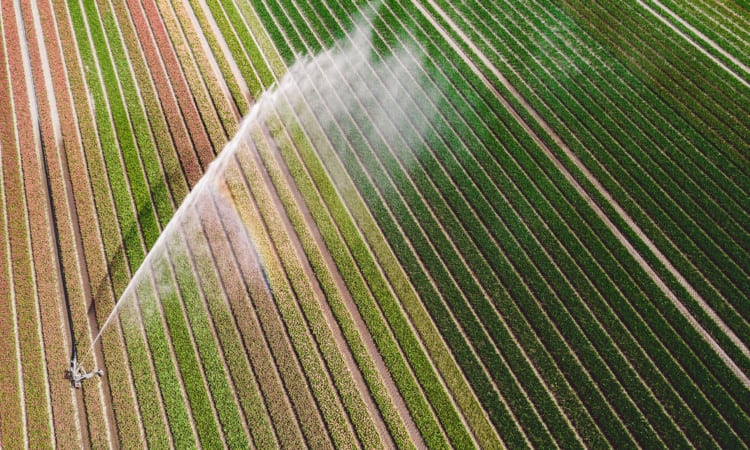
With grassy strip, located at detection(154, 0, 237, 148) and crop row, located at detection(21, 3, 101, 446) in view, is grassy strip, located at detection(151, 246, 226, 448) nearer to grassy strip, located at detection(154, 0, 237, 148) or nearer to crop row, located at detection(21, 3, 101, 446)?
crop row, located at detection(21, 3, 101, 446)

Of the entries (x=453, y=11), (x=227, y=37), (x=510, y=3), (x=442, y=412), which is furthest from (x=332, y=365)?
(x=510, y=3)

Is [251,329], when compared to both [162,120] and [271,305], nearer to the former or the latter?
[271,305]

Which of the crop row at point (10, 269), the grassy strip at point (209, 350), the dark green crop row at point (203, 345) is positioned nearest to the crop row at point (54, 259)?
the crop row at point (10, 269)

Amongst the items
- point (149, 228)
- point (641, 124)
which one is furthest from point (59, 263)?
point (641, 124)

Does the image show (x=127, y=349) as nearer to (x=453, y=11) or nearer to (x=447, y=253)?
(x=447, y=253)

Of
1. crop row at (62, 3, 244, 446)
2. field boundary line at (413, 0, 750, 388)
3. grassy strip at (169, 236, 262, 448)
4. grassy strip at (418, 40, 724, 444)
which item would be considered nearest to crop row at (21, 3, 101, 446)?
crop row at (62, 3, 244, 446)

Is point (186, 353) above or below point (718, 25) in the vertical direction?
below

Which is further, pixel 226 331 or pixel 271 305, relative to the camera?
pixel 271 305
